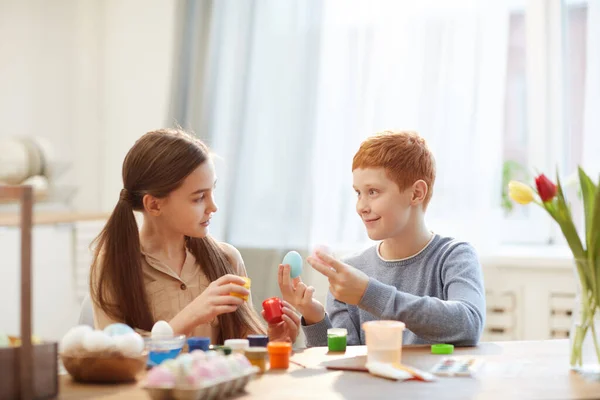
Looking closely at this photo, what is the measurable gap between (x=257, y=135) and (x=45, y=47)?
1.15 m

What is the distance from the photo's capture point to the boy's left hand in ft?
5.44

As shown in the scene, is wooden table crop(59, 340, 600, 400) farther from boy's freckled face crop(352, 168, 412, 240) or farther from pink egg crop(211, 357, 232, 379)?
boy's freckled face crop(352, 168, 412, 240)

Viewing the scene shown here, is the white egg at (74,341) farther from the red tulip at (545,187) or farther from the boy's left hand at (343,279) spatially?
the red tulip at (545,187)

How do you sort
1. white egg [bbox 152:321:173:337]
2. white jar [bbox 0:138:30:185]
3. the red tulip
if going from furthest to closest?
1. white jar [bbox 0:138:30:185]
2. white egg [bbox 152:321:173:337]
3. the red tulip

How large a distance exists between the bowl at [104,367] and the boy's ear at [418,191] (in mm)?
904

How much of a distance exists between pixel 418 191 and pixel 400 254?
17cm

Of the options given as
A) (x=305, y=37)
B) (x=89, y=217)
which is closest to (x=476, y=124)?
(x=305, y=37)

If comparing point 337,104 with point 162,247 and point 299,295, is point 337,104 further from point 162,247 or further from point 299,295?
point 299,295

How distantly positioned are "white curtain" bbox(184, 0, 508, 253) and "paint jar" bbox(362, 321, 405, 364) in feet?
5.87

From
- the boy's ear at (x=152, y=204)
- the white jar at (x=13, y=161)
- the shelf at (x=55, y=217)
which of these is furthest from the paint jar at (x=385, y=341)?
the white jar at (x=13, y=161)

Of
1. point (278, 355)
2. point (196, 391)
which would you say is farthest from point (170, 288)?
point (196, 391)

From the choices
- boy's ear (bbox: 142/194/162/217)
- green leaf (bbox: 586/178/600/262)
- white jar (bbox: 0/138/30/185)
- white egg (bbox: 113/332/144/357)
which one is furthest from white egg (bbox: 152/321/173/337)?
white jar (bbox: 0/138/30/185)

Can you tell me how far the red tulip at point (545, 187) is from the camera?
147cm

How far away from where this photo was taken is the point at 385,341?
5.04 ft
